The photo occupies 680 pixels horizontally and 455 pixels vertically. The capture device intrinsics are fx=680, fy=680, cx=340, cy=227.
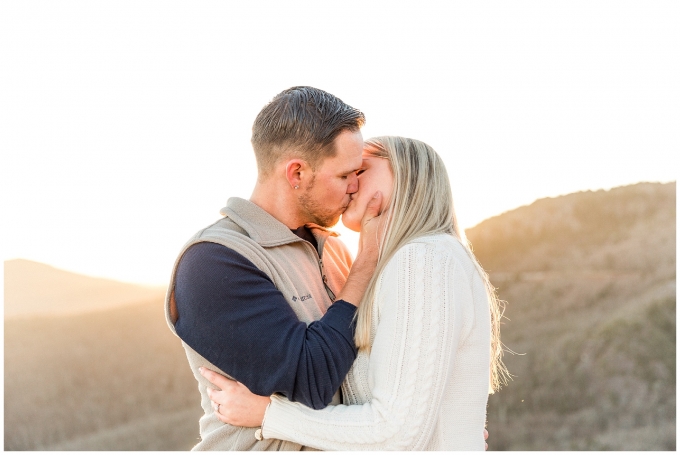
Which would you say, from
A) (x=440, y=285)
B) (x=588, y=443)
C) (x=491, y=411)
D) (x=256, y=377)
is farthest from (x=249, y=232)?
(x=491, y=411)

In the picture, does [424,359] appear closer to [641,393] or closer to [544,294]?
[641,393]

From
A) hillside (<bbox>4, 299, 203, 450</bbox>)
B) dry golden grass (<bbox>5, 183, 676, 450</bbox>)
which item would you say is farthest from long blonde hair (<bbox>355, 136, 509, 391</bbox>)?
hillside (<bbox>4, 299, 203, 450</bbox>)

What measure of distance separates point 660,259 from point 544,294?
8.70 ft

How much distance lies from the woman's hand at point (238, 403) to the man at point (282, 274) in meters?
0.08

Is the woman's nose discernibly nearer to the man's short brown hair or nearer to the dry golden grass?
the man's short brown hair

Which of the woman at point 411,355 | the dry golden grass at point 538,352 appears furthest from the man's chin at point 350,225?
the dry golden grass at point 538,352

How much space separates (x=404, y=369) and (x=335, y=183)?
89 centimetres

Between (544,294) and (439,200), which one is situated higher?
(439,200)

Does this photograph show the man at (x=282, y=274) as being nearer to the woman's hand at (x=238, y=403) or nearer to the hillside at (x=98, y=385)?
the woman's hand at (x=238, y=403)

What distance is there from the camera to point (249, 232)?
2787 mm

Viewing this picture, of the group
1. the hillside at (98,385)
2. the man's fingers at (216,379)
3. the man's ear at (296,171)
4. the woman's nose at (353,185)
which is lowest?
the hillside at (98,385)

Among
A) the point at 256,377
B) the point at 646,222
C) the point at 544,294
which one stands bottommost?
the point at 544,294

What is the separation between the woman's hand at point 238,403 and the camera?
2.56 metres

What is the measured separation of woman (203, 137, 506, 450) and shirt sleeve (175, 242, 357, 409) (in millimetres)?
107
